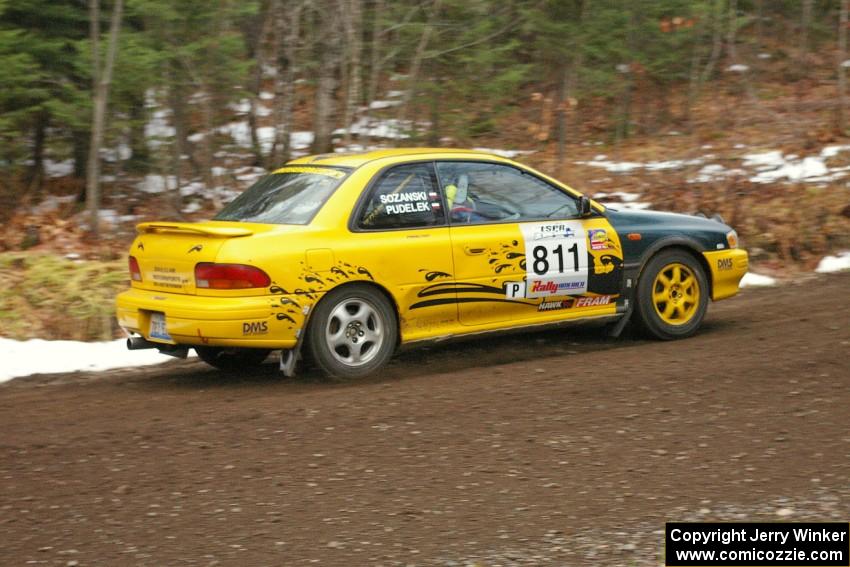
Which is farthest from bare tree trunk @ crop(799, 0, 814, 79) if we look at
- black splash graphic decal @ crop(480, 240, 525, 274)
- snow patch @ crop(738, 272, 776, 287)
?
black splash graphic decal @ crop(480, 240, 525, 274)

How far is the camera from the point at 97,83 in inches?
504

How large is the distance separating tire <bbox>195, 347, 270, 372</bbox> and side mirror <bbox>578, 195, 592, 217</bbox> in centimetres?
264

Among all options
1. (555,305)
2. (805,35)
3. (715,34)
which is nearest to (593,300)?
(555,305)

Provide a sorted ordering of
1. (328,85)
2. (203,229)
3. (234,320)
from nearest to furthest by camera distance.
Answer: (234,320)
(203,229)
(328,85)

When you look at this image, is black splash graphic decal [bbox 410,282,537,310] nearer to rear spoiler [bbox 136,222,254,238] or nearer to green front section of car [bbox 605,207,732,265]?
green front section of car [bbox 605,207,732,265]

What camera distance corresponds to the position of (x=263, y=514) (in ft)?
16.6

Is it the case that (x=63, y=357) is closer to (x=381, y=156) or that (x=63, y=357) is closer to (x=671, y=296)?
(x=381, y=156)

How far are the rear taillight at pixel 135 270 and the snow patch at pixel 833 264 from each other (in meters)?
8.24

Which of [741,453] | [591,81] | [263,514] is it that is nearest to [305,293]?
[263,514]

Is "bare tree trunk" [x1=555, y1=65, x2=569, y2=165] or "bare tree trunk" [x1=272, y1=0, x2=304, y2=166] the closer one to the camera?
"bare tree trunk" [x1=272, y1=0, x2=304, y2=166]

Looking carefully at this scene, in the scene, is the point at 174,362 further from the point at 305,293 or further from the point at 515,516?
the point at 515,516

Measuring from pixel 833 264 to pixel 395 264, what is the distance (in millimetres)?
7266

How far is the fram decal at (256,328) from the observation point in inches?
288

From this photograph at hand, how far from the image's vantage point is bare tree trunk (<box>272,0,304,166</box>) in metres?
14.9
